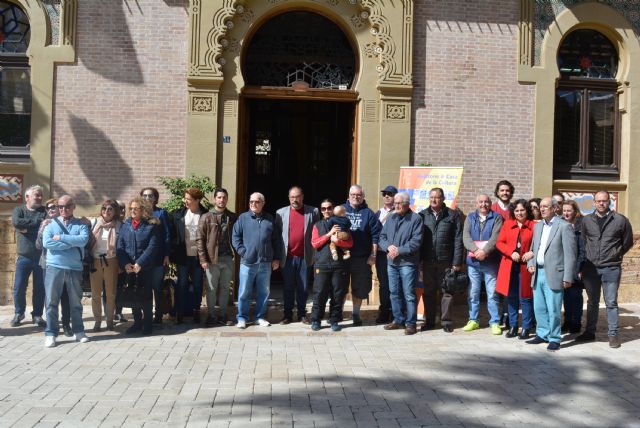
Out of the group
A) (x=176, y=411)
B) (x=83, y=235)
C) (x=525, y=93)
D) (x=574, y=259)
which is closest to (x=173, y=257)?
(x=83, y=235)

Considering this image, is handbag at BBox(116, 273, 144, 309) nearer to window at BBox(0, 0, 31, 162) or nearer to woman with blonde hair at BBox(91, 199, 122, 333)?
woman with blonde hair at BBox(91, 199, 122, 333)

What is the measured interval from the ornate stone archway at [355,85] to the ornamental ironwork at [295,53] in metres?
0.26

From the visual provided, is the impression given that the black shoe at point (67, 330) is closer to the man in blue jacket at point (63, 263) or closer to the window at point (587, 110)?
the man in blue jacket at point (63, 263)

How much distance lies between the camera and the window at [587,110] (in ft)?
43.7

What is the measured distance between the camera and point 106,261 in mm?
9672

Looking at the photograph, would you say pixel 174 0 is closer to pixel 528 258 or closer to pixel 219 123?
pixel 219 123

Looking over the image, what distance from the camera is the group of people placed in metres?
9.11

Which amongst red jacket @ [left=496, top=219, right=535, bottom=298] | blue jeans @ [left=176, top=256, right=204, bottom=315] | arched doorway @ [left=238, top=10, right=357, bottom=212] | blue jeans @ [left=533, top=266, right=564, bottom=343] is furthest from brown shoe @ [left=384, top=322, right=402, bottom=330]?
arched doorway @ [left=238, top=10, right=357, bottom=212]

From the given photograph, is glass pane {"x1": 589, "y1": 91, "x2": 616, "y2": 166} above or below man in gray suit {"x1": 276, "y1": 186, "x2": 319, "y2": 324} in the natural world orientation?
above

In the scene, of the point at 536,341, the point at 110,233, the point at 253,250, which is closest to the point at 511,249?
the point at 536,341

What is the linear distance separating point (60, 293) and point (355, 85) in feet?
20.8

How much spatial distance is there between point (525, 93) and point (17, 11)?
9.17 m

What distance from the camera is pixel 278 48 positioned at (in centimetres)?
1283

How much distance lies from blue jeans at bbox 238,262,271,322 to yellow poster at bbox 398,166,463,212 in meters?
2.63
